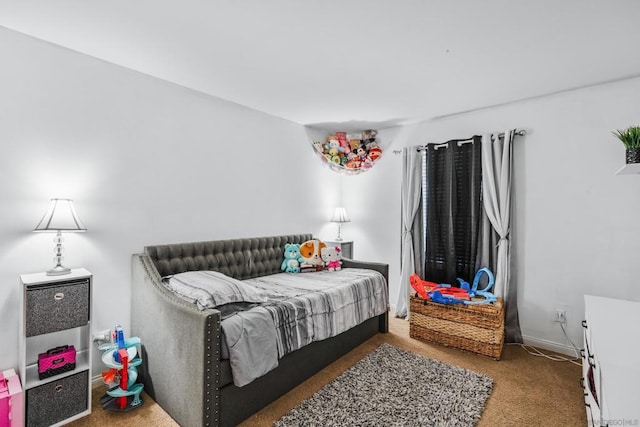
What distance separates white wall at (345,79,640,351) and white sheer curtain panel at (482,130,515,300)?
126 mm

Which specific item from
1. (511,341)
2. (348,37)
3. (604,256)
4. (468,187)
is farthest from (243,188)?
(604,256)

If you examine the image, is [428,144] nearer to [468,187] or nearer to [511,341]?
[468,187]

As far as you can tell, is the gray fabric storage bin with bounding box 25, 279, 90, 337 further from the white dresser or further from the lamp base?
the white dresser

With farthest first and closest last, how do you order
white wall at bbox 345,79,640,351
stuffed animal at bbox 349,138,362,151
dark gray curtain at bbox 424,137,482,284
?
stuffed animal at bbox 349,138,362,151
dark gray curtain at bbox 424,137,482,284
white wall at bbox 345,79,640,351

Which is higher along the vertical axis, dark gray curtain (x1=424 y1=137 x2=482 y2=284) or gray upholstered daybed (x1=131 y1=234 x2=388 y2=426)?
dark gray curtain (x1=424 y1=137 x2=482 y2=284)

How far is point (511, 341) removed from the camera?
306 cm

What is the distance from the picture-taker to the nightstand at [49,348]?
1764 mm

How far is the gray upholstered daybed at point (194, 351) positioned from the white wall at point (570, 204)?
1.81 metres

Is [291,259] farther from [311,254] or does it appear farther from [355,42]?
[355,42]

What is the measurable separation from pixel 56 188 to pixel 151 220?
660mm

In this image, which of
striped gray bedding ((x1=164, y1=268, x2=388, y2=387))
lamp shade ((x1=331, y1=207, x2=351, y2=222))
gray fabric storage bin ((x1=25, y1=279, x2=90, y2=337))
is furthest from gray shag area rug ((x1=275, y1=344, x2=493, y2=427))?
lamp shade ((x1=331, y1=207, x2=351, y2=222))

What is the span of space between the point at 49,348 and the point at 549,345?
→ 13.7 ft

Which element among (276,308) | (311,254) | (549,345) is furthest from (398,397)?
(549,345)

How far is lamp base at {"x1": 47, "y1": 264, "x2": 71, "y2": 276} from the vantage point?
6.34 feet
